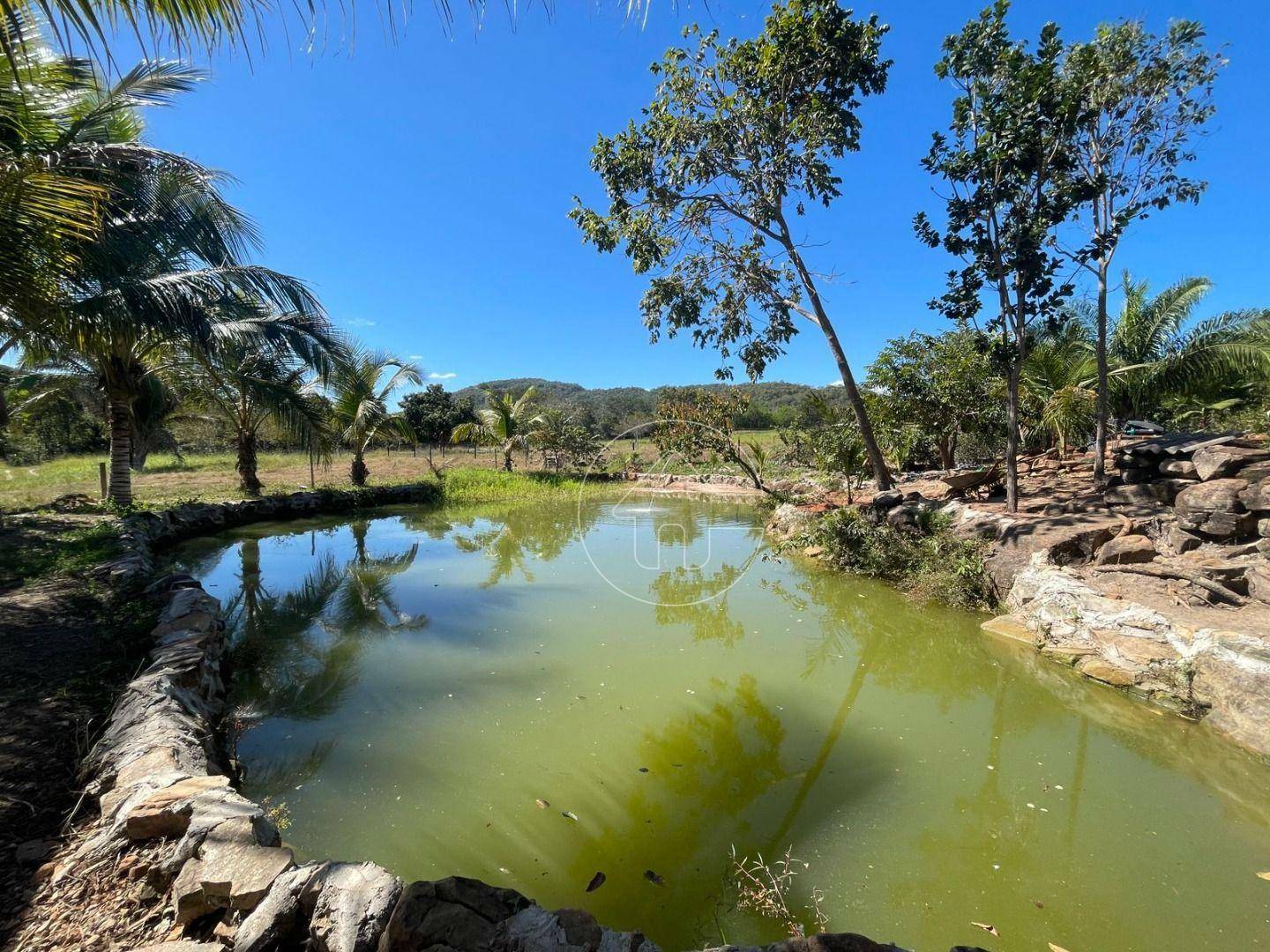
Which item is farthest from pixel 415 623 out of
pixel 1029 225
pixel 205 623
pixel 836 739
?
pixel 1029 225

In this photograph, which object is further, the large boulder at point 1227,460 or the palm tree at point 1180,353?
the palm tree at point 1180,353

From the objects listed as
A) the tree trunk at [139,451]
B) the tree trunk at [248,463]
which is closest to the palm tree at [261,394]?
the tree trunk at [248,463]

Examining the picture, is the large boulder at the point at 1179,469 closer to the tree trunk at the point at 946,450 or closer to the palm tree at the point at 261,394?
the tree trunk at the point at 946,450

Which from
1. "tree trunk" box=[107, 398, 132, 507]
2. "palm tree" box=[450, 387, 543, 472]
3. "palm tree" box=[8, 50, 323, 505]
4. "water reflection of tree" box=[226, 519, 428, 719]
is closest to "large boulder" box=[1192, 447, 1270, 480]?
"water reflection of tree" box=[226, 519, 428, 719]

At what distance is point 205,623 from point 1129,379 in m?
14.9

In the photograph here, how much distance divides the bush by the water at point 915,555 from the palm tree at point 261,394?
1002 centimetres

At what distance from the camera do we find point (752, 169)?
8.62 m

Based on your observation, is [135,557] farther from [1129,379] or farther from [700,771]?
[1129,379]

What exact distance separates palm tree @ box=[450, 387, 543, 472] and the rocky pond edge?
57.2 ft

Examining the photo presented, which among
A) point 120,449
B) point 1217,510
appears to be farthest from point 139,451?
point 1217,510

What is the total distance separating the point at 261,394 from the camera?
10.9 metres

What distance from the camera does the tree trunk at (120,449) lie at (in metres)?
8.93

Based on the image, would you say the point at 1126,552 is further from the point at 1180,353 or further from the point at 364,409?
the point at 364,409

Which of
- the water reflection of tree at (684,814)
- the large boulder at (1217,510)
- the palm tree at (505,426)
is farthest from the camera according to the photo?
the palm tree at (505,426)
